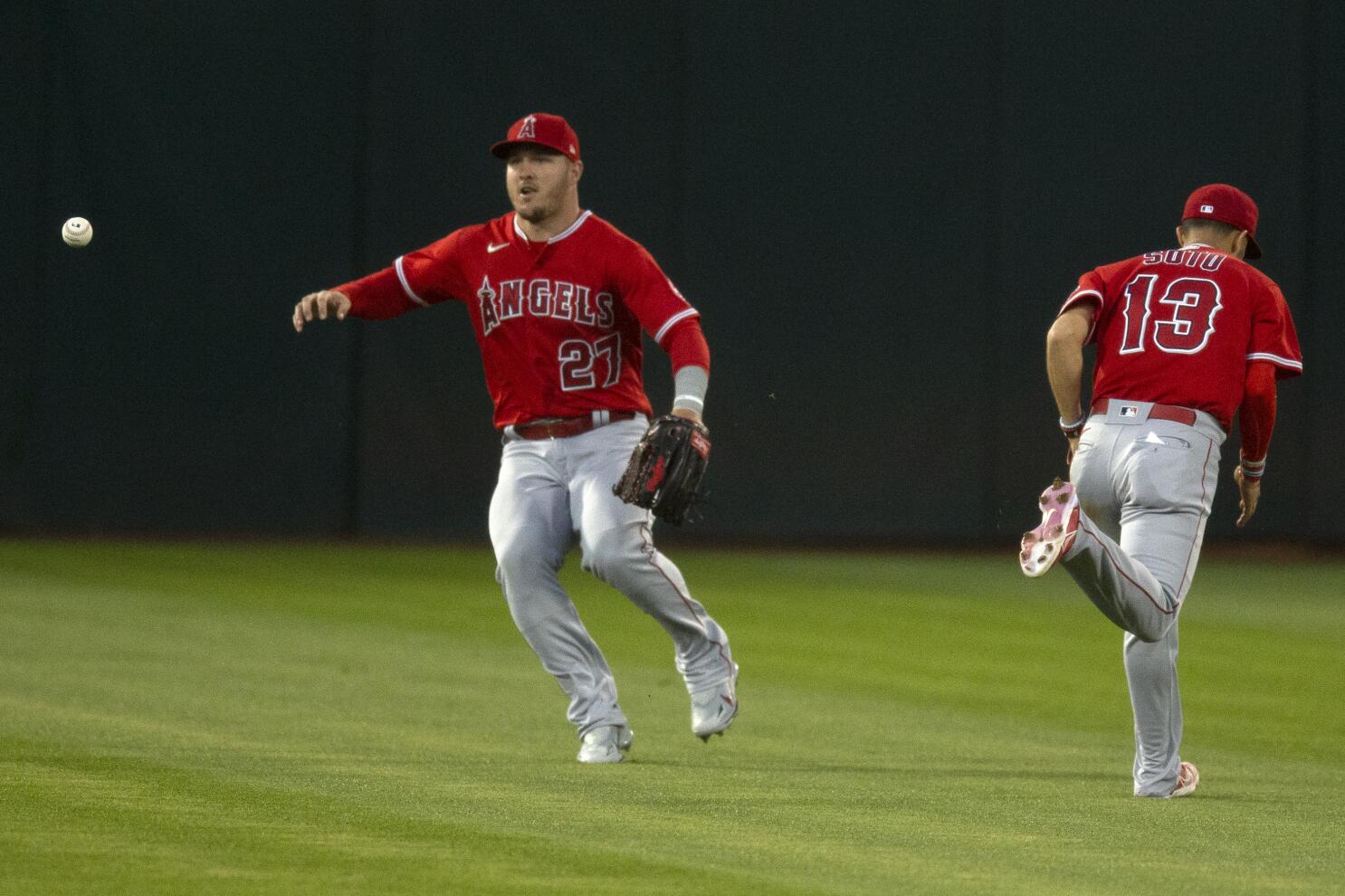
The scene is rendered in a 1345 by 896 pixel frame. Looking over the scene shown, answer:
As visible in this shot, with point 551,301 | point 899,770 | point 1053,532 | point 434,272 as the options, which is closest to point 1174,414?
point 1053,532

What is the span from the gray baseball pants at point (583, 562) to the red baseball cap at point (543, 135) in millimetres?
923

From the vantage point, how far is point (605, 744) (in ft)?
20.9

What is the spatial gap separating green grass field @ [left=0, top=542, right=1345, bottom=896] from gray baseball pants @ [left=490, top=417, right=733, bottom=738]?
0.28m

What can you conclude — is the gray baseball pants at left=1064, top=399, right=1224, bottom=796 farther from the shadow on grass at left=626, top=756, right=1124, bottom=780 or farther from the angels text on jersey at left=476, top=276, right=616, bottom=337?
the angels text on jersey at left=476, top=276, right=616, bottom=337

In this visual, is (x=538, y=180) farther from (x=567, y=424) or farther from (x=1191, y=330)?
(x=1191, y=330)

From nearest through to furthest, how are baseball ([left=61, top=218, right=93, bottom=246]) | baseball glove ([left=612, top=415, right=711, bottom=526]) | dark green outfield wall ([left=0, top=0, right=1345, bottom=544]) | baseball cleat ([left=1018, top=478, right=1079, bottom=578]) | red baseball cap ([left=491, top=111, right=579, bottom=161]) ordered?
baseball cleat ([left=1018, top=478, right=1079, bottom=578]) < baseball glove ([left=612, top=415, right=711, bottom=526]) < red baseball cap ([left=491, top=111, right=579, bottom=161]) < baseball ([left=61, top=218, right=93, bottom=246]) < dark green outfield wall ([left=0, top=0, right=1345, bottom=544])

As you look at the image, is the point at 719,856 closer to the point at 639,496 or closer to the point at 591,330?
the point at 639,496

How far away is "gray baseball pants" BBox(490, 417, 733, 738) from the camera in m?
6.43

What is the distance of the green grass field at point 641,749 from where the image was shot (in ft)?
15.1

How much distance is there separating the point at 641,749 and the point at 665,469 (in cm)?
112

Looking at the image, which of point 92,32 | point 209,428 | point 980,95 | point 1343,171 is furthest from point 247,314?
point 1343,171

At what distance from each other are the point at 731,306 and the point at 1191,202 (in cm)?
1053

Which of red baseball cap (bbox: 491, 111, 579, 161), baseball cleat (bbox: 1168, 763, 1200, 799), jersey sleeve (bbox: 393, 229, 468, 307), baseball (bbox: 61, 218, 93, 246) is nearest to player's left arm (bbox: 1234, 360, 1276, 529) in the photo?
baseball cleat (bbox: 1168, 763, 1200, 799)

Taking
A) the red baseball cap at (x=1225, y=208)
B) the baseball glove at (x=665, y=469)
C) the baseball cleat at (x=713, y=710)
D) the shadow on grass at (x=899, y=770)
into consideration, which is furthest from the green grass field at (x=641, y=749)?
the red baseball cap at (x=1225, y=208)
